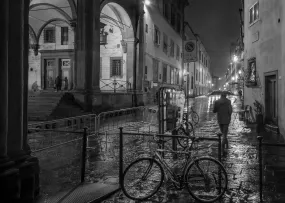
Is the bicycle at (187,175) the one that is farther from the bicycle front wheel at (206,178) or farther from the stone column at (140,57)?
the stone column at (140,57)

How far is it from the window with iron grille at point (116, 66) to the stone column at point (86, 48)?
26.9 feet

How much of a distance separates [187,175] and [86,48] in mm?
15673

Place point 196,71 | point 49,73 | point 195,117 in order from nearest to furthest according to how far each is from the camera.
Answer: point 195,117, point 49,73, point 196,71

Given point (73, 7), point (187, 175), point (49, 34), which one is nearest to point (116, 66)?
point (49, 34)

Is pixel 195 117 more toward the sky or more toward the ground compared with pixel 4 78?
more toward the ground

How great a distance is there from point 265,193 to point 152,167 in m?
2.22

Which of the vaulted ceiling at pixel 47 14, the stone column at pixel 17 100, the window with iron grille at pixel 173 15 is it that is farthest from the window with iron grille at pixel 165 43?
the stone column at pixel 17 100

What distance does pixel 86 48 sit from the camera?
19.8 metres

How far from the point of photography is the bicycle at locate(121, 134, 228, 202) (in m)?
5.50

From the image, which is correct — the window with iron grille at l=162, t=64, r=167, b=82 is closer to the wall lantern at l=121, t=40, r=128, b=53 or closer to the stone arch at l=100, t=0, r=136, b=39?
the wall lantern at l=121, t=40, r=128, b=53

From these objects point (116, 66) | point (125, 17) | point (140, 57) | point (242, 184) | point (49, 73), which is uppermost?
point (125, 17)

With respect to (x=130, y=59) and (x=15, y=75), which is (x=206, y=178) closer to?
(x=15, y=75)

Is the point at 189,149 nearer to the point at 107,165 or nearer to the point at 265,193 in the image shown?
the point at 265,193

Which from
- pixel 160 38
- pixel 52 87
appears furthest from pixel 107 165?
pixel 160 38
